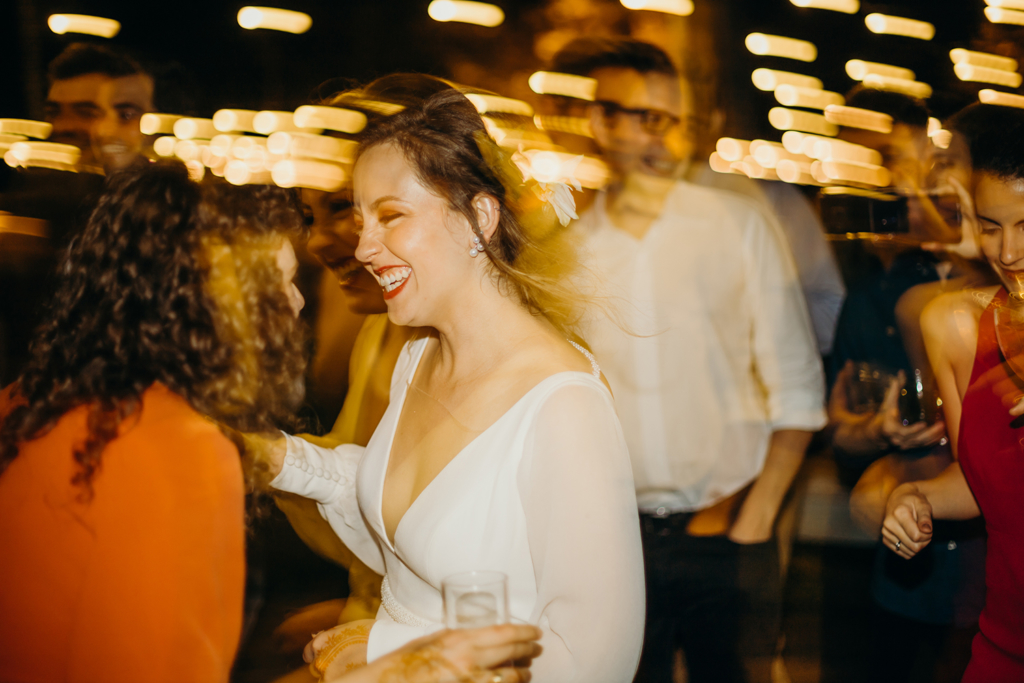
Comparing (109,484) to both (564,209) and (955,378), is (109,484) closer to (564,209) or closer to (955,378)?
(564,209)

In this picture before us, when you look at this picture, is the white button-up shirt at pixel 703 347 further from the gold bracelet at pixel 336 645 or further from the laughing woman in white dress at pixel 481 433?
the gold bracelet at pixel 336 645

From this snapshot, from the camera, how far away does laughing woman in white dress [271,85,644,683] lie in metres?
1.03

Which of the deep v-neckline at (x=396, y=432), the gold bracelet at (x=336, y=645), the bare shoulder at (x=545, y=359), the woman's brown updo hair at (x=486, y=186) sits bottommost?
the gold bracelet at (x=336, y=645)

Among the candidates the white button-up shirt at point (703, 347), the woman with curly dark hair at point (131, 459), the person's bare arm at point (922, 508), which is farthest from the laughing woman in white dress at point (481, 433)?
the person's bare arm at point (922, 508)

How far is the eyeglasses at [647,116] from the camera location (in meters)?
1.91

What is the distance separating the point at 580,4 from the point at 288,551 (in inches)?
101

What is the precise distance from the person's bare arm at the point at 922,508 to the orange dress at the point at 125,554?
122 cm

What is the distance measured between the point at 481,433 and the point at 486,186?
458 millimetres

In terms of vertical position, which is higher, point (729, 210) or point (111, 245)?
point (729, 210)

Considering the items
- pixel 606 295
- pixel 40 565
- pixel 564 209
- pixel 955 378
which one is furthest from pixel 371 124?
pixel 955 378

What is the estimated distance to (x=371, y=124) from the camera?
4.23 ft

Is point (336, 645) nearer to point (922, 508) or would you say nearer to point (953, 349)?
point (922, 508)

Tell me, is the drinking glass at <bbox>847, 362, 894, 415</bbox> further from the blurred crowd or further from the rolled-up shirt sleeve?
the rolled-up shirt sleeve

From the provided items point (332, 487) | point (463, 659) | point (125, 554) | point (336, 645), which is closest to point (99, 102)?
point (332, 487)
